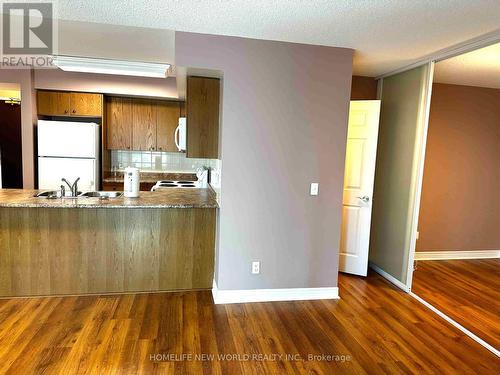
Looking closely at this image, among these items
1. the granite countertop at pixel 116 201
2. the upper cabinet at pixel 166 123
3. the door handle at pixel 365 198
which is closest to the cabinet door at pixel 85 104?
the upper cabinet at pixel 166 123

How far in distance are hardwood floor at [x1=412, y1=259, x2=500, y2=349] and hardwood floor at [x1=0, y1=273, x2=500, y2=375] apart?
0.78 feet

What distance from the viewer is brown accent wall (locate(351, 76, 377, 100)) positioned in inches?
153

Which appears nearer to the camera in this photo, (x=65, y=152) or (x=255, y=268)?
(x=255, y=268)

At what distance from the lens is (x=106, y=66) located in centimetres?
347

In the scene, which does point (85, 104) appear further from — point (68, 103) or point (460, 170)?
point (460, 170)

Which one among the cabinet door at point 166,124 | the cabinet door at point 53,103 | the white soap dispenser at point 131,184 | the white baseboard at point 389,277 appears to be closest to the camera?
the white soap dispenser at point 131,184

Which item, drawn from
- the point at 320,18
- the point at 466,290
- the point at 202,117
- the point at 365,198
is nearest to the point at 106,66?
the point at 202,117

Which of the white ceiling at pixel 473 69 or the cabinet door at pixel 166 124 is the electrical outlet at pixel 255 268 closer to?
the white ceiling at pixel 473 69

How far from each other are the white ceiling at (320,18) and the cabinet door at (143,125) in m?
2.51

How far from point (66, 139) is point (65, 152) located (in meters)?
0.18

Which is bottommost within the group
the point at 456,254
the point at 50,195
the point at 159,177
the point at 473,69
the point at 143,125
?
the point at 456,254

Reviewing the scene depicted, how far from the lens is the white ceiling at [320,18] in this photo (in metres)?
2.04

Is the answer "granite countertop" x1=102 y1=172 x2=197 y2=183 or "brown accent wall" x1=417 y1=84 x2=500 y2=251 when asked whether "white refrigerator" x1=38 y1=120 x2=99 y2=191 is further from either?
"brown accent wall" x1=417 y1=84 x2=500 y2=251

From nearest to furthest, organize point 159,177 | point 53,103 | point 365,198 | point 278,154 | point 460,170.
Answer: point 278,154 < point 365,198 < point 460,170 < point 53,103 < point 159,177
